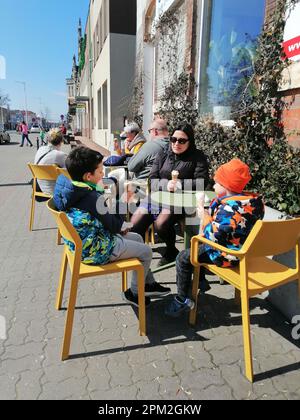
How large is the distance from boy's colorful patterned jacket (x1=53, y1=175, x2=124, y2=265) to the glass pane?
3230mm

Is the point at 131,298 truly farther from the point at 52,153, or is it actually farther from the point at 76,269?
the point at 52,153

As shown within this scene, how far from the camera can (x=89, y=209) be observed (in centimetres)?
230

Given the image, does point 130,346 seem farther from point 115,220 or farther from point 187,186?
point 187,186

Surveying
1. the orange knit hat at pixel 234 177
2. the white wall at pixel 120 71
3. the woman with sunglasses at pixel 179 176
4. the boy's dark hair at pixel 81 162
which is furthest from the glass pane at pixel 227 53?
the white wall at pixel 120 71

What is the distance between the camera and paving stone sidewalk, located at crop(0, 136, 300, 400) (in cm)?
207

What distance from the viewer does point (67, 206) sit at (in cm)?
228

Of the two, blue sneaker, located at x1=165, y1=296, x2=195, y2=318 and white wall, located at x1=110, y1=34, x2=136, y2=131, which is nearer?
blue sneaker, located at x1=165, y1=296, x2=195, y2=318

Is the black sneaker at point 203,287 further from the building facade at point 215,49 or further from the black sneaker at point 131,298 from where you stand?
the building facade at point 215,49

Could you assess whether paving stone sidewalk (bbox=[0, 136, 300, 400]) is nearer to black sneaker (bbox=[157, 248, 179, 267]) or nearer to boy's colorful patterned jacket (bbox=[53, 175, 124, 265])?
black sneaker (bbox=[157, 248, 179, 267])

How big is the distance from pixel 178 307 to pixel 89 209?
1.13m

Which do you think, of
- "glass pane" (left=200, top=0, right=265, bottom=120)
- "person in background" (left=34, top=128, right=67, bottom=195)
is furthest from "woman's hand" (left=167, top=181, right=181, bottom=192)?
"person in background" (left=34, top=128, right=67, bottom=195)

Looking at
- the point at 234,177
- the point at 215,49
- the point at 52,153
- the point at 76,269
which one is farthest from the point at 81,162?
the point at 215,49

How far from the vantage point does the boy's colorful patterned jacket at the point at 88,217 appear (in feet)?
7.45

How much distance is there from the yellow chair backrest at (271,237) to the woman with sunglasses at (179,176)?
4.84 ft
